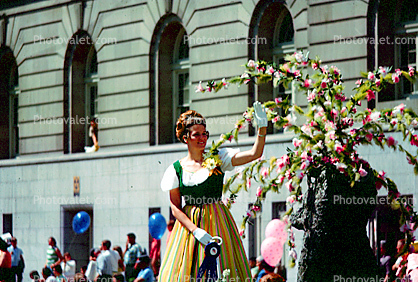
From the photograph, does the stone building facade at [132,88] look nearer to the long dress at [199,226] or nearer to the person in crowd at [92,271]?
the person in crowd at [92,271]

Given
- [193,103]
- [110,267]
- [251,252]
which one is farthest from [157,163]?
[110,267]

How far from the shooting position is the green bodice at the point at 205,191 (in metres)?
8.82

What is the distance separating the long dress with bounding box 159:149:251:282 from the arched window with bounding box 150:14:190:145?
16.4 metres

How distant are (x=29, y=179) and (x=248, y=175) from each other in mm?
19666

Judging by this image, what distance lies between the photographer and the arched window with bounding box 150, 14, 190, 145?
83.3 feet

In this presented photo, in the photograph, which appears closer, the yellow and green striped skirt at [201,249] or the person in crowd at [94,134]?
the yellow and green striped skirt at [201,249]

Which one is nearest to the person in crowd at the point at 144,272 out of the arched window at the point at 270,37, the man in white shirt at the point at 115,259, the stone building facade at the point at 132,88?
the man in white shirt at the point at 115,259

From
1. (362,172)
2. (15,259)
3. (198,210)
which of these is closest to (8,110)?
(15,259)

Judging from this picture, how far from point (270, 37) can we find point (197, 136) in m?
14.4

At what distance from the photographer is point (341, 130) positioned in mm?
9391

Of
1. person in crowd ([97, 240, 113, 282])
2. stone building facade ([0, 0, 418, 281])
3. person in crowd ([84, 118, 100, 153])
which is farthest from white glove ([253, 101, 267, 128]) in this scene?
person in crowd ([84, 118, 100, 153])

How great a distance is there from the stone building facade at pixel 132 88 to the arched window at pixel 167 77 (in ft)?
0.10

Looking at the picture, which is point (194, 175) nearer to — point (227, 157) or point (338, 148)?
point (227, 157)

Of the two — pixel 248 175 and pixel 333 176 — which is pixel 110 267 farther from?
pixel 333 176
